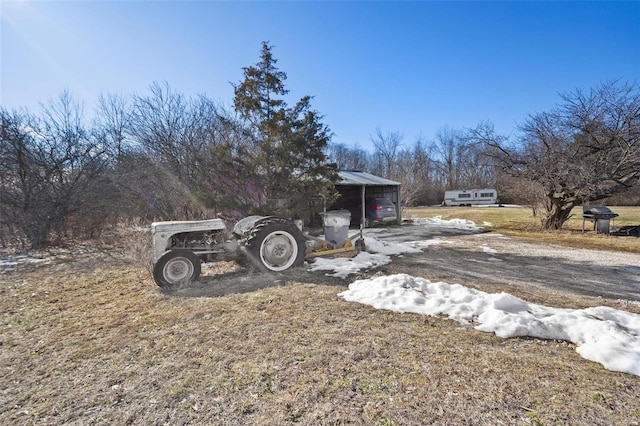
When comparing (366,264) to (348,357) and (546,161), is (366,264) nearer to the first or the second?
(348,357)

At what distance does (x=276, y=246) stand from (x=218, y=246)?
962mm

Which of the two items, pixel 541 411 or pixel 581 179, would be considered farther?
Result: pixel 581 179

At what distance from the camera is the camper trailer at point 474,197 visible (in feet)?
115

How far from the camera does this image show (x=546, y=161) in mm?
10422

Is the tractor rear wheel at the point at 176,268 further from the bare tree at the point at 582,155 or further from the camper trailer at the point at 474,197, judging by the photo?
the camper trailer at the point at 474,197

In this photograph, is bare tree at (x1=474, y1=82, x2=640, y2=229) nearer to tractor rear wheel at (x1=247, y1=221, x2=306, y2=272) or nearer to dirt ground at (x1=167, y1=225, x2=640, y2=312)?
dirt ground at (x1=167, y1=225, x2=640, y2=312)

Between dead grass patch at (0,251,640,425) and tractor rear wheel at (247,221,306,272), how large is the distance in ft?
4.70

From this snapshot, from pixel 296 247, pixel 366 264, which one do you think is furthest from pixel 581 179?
pixel 296 247

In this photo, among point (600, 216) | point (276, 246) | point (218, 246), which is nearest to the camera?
point (218, 246)

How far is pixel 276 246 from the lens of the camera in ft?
16.3

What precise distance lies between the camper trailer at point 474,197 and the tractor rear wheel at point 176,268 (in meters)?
36.5

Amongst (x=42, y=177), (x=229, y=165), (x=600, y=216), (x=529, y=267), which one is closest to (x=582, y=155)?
(x=600, y=216)

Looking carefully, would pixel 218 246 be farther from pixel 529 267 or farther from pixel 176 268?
pixel 529 267

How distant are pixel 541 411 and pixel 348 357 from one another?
123cm
